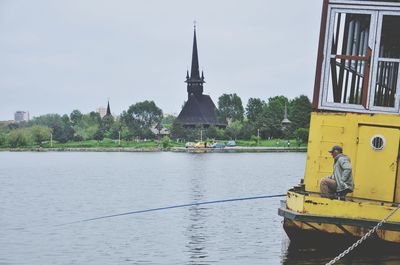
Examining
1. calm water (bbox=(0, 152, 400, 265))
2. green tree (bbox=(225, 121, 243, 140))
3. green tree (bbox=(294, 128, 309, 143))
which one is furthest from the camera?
green tree (bbox=(225, 121, 243, 140))

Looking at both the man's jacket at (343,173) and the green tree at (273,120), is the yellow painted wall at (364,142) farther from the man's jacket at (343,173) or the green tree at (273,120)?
the green tree at (273,120)

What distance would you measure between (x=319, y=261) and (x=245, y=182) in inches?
1476

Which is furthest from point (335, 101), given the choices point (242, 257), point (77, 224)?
point (77, 224)

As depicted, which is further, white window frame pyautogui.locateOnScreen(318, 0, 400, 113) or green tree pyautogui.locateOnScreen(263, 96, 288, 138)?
green tree pyautogui.locateOnScreen(263, 96, 288, 138)

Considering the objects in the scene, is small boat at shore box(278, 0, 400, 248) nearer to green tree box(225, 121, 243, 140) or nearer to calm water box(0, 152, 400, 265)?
calm water box(0, 152, 400, 265)

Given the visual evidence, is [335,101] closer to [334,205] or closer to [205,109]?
[334,205]

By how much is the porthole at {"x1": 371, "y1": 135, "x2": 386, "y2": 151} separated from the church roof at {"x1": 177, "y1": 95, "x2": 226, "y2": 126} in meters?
162

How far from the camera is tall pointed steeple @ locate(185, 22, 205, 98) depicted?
620 ft

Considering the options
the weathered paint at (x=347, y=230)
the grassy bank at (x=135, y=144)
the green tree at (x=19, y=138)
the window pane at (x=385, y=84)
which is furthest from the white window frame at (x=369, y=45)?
the green tree at (x=19, y=138)

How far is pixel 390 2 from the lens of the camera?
A: 561 inches

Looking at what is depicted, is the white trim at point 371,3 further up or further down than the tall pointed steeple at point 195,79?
further down

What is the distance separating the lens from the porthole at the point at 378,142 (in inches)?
576

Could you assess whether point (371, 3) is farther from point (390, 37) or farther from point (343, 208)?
point (343, 208)

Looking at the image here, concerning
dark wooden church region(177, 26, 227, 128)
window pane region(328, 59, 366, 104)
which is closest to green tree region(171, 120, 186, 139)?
dark wooden church region(177, 26, 227, 128)
